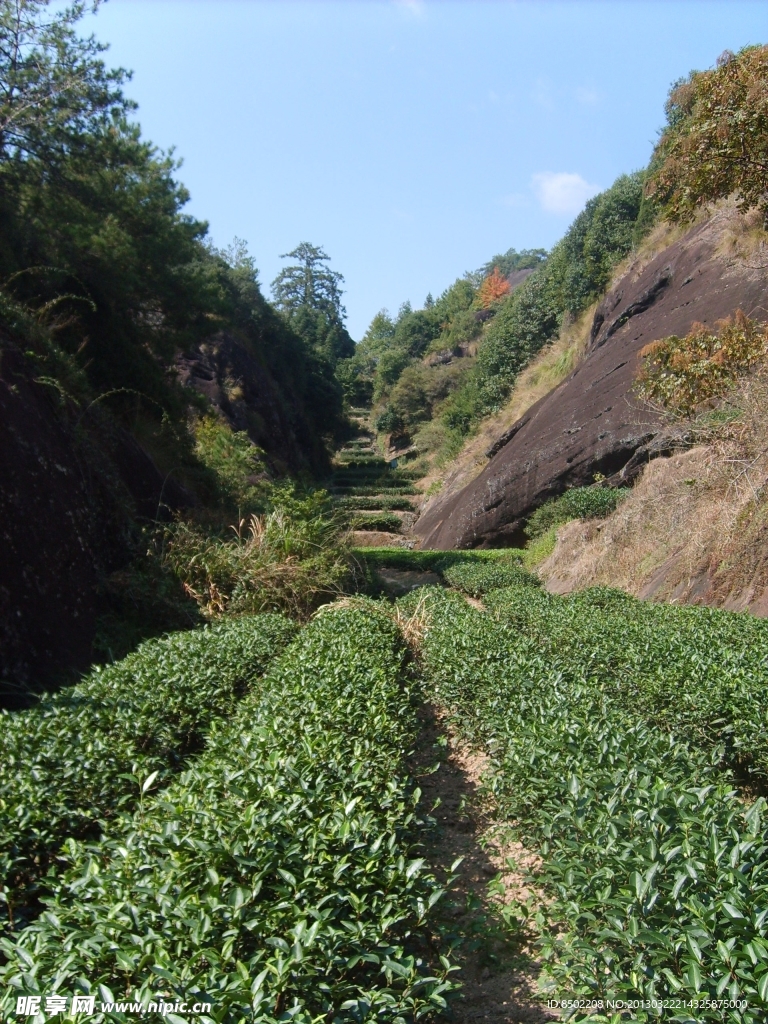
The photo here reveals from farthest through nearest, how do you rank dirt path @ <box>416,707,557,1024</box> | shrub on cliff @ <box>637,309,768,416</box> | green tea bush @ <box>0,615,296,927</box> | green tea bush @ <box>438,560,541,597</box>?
green tea bush @ <box>438,560,541,597</box>, shrub on cliff @ <box>637,309,768,416</box>, green tea bush @ <box>0,615,296,927</box>, dirt path @ <box>416,707,557,1024</box>

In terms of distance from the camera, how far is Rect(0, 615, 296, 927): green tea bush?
11.0 ft

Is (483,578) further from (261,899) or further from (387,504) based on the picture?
(387,504)

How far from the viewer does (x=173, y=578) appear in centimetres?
1026

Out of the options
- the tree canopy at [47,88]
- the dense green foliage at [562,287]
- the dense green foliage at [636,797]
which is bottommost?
the dense green foliage at [636,797]

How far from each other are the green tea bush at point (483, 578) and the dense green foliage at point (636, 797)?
8.51 m

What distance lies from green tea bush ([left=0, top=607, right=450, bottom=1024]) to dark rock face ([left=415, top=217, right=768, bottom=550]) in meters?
15.1

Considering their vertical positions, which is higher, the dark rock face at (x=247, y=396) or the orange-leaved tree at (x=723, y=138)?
the dark rock face at (x=247, y=396)

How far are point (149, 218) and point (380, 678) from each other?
12.4 m

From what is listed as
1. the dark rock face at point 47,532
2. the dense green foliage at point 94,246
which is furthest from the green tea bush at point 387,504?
the dark rock face at point 47,532

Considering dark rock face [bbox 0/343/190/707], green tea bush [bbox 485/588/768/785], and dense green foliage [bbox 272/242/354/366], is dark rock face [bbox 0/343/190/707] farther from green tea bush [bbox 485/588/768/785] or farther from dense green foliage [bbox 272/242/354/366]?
dense green foliage [bbox 272/242/354/366]

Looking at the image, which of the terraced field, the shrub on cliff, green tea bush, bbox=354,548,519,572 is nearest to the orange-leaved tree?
the shrub on cliff

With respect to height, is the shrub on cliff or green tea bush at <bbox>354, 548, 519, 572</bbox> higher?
the shrub on cliff

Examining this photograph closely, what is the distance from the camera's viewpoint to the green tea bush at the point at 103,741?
335 cm

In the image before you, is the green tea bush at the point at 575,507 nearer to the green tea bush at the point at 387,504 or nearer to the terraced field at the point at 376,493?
the terraced field at the point at 376,493
